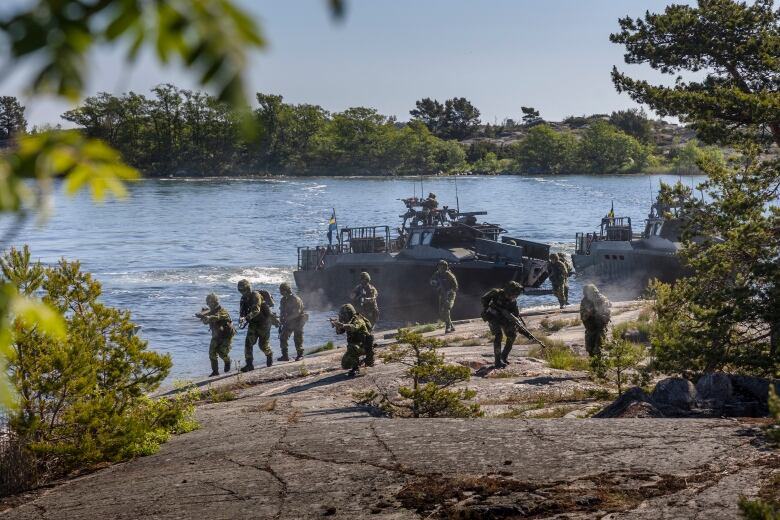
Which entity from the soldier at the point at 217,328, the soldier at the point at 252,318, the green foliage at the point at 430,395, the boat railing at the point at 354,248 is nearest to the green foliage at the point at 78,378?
the green foliage at the point at 430,395

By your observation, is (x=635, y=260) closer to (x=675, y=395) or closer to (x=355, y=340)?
(x=355, y=340)

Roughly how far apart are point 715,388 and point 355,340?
6.02 meters

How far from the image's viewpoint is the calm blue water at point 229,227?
112 ft

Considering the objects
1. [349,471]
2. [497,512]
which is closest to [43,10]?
[497,512]

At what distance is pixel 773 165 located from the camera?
1216 centimetres

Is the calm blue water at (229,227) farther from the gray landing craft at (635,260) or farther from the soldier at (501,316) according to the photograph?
the soldier at (501,316)

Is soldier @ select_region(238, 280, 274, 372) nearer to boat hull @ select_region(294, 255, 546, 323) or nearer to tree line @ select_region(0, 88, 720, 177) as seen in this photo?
boat hull @ select_region(294, 255, 546, 323)

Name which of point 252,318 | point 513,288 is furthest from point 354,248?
point 513,288

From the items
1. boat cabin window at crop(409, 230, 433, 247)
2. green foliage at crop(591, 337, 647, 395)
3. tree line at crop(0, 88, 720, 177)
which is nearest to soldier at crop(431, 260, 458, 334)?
boat cabin window at crop(409, 230, 433, 247)

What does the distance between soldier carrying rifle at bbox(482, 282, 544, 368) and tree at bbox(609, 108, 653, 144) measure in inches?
6161

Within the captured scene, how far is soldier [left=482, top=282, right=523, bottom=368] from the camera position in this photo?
48.5 ft

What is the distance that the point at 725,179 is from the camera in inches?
490

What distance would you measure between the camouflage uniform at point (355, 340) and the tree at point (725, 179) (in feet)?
14.5

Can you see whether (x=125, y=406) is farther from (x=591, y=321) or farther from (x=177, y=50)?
(x=591, y=321)
